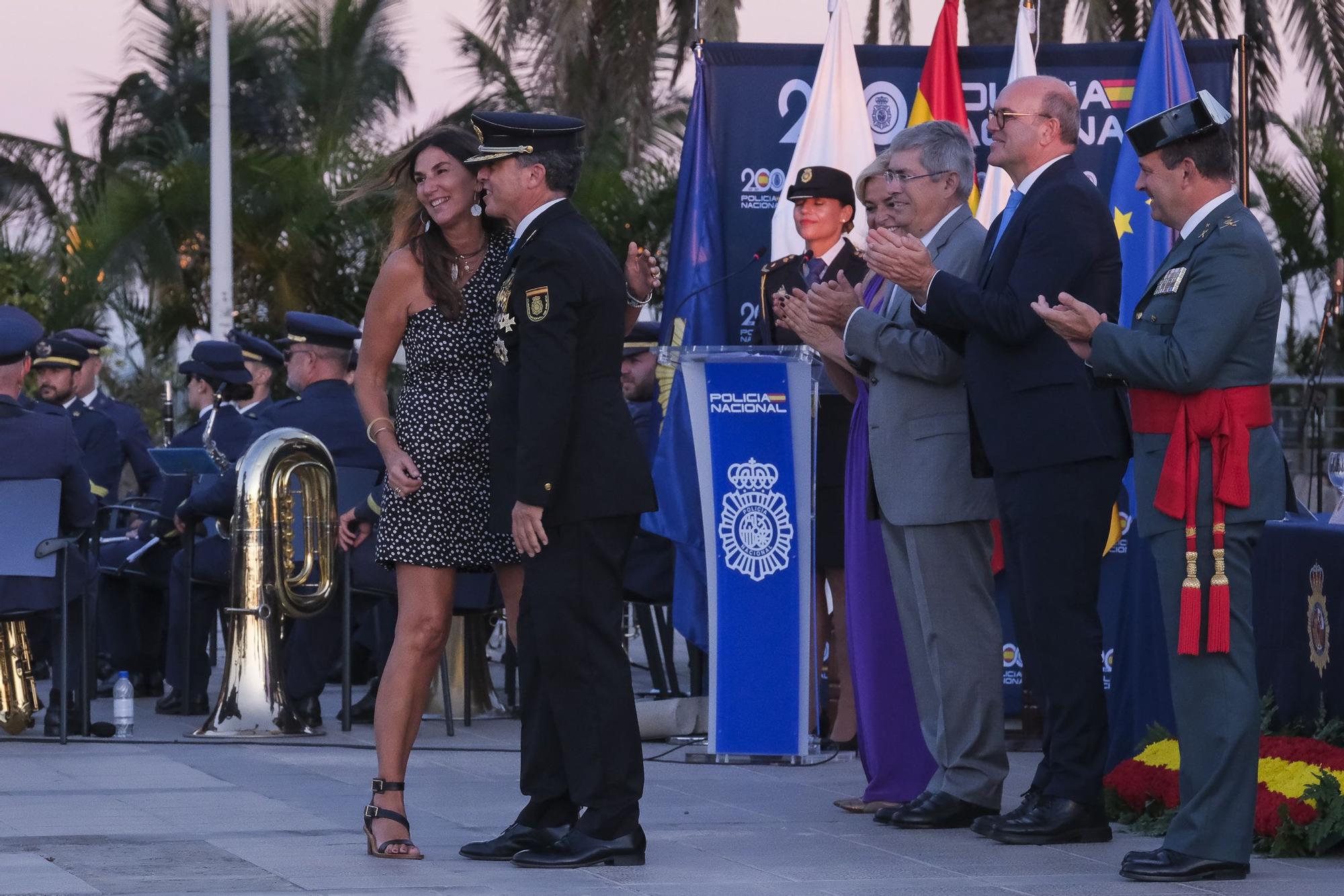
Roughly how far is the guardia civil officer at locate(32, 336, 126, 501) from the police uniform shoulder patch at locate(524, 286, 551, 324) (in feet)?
19.2

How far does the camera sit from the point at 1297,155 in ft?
65.2

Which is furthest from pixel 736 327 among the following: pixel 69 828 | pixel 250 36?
pixel 250 36

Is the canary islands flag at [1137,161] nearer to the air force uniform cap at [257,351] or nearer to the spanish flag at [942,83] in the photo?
the spanish flag at [942,83]

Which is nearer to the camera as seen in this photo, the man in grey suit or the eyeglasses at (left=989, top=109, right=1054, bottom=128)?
the eyeglasses at (left=989, top=109, right=1054, bottom=128)

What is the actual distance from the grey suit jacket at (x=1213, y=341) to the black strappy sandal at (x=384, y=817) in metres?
2.02

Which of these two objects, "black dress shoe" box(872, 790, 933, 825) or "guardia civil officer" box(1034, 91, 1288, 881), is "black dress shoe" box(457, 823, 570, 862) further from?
"guardia civil officer" box(1034, 91, 1288, 881)

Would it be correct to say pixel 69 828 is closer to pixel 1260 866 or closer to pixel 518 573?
pixel 518 573

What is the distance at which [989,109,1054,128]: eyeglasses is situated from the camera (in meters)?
5.32

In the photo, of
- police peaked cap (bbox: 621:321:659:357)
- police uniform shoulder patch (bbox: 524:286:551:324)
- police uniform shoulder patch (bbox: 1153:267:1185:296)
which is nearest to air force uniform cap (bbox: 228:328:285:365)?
police peaked cap (bbox: 621:321:659:357)

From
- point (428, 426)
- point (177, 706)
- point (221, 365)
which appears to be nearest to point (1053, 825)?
point (428, 426)

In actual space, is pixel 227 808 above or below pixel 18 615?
below

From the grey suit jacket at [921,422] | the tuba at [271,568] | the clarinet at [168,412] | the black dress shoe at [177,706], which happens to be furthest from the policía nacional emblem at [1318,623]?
the clarinet at [168,412]

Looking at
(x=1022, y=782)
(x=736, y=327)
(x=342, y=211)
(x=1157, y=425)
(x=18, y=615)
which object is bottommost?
(x=1022, y=782)

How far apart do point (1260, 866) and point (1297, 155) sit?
53.1 feet
